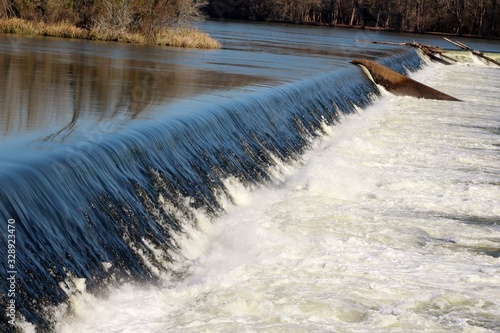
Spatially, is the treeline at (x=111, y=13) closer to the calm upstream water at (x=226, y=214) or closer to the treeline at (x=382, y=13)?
the calm upstream water at (x=226, y=214)

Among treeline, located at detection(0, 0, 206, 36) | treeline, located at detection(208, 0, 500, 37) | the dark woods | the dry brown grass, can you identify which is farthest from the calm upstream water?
treeline, located at detection(208, 0, 500, 37)

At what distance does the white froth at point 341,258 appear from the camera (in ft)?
24.6

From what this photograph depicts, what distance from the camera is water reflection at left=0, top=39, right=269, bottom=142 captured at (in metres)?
11.6

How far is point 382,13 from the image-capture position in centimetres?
9694

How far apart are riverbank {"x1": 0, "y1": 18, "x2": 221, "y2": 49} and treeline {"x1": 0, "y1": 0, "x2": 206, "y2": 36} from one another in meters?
0.58

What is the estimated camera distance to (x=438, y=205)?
12.5 meters

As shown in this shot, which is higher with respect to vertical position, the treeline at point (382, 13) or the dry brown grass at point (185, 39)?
the dry brown grass at point (185, 39)

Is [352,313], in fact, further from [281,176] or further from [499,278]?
[281,176]

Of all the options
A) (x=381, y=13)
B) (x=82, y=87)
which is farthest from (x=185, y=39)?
(x=381, y=13)

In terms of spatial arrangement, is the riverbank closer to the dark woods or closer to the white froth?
the white froth

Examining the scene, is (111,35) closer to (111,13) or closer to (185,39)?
(111,13)

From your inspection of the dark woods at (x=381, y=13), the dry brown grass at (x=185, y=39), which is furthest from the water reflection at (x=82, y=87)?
the dark woods at (x=381, y=13)

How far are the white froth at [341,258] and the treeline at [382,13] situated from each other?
7588 cm

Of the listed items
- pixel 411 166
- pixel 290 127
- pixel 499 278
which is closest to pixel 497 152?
pixel 411 166
